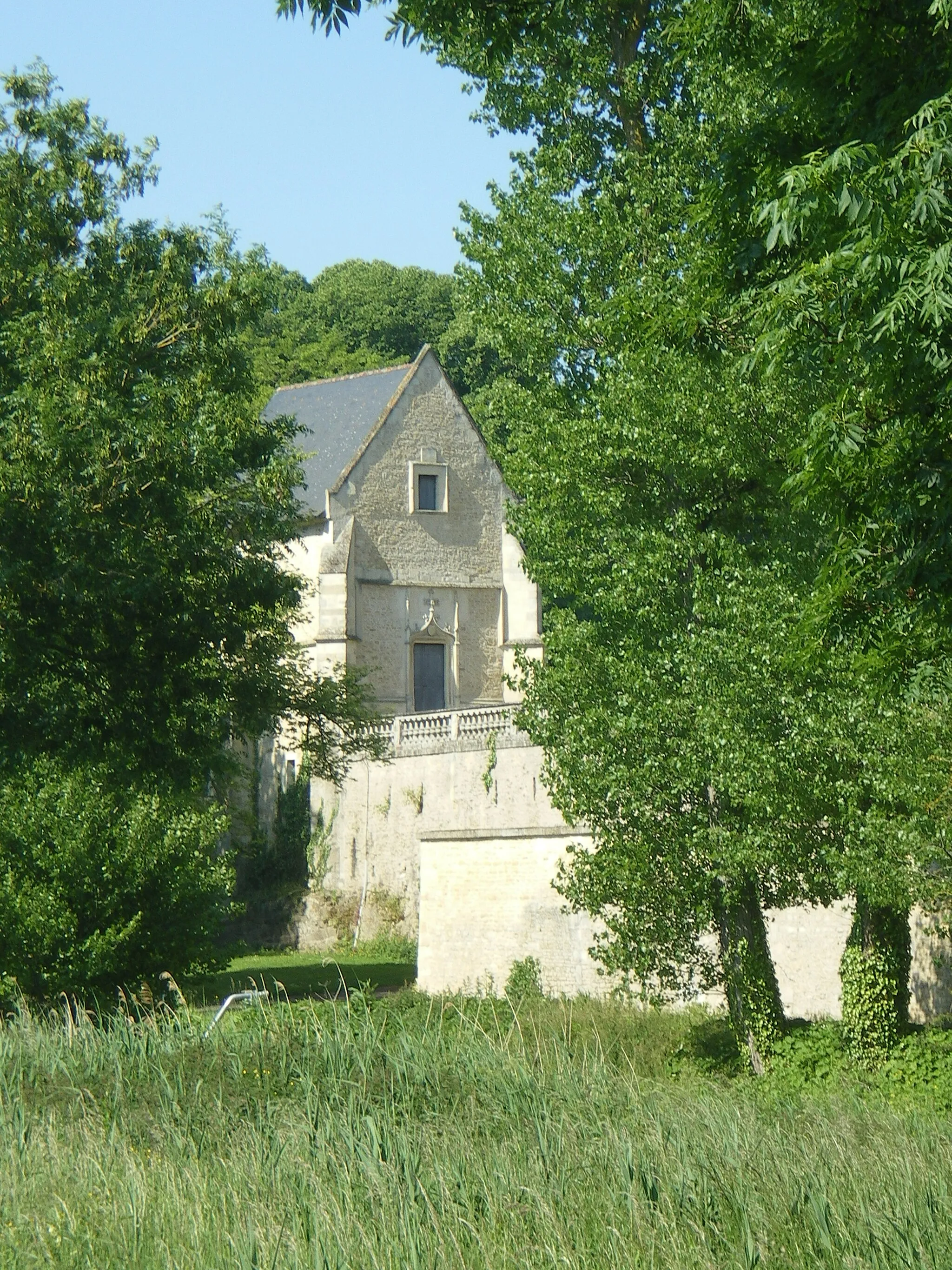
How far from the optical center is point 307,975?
94.0 feet

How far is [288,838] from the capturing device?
35.1m

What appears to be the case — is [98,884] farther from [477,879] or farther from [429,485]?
[429,485]

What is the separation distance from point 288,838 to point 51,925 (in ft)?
57.1

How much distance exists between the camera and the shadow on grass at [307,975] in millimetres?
23906

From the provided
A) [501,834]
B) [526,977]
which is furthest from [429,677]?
[526,977]

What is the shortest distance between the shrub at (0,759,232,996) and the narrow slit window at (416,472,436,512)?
805 inches

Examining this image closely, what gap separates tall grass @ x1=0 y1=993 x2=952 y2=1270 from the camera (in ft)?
20.6

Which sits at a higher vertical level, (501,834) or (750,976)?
(501,834)

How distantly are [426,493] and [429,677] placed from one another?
4.88 m

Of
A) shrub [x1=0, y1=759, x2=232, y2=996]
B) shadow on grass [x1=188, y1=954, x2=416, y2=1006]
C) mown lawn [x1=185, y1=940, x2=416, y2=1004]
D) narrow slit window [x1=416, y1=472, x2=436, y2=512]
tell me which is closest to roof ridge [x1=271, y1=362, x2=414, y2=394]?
narrow slit window [x1=416, y1=472, x2=436, y2=512]

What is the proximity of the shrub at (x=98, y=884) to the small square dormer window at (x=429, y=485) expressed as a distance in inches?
801

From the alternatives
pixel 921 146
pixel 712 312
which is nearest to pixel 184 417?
pixel 712 312

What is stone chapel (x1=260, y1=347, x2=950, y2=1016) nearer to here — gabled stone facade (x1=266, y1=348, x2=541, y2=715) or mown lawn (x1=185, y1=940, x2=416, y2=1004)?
gabled stone facade (x1=266, y1=348, x2=541, y2=715)

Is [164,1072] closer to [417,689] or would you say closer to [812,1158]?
[812,1158]
